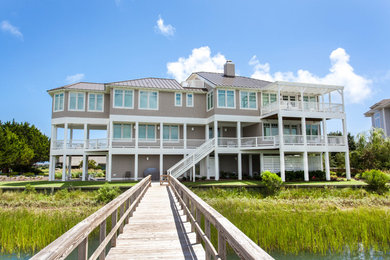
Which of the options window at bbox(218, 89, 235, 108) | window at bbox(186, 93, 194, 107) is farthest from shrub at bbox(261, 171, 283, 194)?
window at bbox(186, 93, 194, 107)

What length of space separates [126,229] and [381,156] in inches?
1102

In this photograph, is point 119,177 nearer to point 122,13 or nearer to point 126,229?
point 122,13

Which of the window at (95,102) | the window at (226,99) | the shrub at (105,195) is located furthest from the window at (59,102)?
the window at (226,99)

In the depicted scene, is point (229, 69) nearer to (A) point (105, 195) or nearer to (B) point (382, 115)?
(A) point (105, 195)

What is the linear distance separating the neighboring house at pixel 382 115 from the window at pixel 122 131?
33.2 metres

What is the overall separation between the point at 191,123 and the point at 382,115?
97.4 ft

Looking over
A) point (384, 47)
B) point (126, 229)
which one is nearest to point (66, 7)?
point (126, 229)

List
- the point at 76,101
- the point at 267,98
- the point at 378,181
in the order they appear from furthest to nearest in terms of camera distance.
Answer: the point at 267,98
the point at 76,101
the point at 378,181

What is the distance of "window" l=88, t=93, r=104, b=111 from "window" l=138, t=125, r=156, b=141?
13.1 feet

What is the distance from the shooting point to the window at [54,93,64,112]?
75.4 ft

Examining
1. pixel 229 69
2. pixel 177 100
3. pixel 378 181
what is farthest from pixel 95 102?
pixel 378 181

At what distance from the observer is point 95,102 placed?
23422 mm

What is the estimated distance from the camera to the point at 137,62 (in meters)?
19.6

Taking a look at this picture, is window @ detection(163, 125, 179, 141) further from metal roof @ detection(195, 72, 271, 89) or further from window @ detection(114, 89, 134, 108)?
metal roof @ detection(195, 72, 271, 89)
